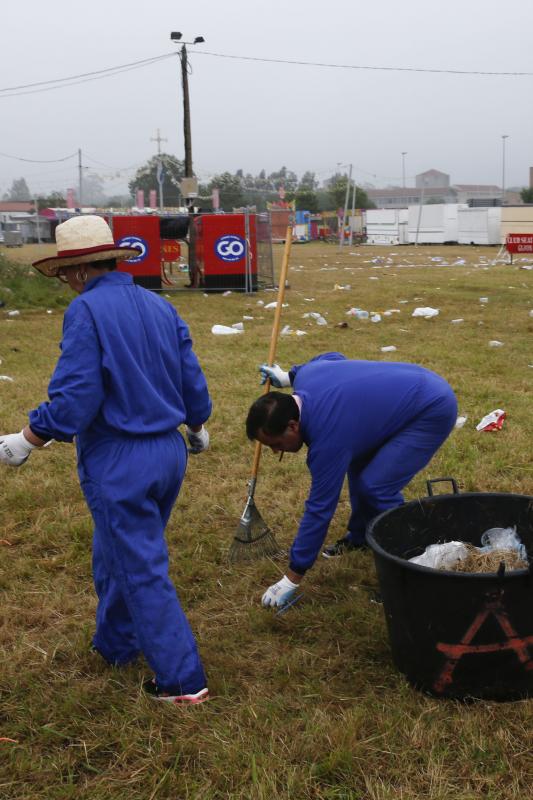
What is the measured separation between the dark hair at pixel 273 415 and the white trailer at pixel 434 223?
32436mm

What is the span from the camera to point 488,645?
250 centimetres

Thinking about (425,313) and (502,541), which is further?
(425,313)

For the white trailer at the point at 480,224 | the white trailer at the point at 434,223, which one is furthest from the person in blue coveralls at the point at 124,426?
the white trailer at the point at 434,223

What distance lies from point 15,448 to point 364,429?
1.32m

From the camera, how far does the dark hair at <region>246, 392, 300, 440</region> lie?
2951mm

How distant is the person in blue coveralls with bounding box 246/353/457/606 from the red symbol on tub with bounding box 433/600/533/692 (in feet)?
2.29

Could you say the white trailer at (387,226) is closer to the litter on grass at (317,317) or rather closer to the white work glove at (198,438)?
the litter on grass at (317,317)

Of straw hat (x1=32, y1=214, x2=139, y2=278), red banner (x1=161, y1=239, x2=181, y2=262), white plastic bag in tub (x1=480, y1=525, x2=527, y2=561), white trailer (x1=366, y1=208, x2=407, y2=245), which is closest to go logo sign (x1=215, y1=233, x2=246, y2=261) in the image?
red banner (x1=161, y1=239, x2=181, y2=262)

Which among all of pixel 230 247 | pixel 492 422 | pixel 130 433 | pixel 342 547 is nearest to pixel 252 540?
pixel 342 547

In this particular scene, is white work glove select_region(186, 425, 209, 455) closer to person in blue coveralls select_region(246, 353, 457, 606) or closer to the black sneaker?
person in blue coveralls select_region(246, 353, 457, 606)

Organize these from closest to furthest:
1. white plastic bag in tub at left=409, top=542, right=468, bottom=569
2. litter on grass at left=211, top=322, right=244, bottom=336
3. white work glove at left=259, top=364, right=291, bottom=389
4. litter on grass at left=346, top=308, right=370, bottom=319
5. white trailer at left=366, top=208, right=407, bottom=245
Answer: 1. white plastic bag in tub at left=409, top=542, right=468, bottom=569
2. white work glove at left=259, top=364, right=291, bottom=389
3. litter on grass at left=211, top=322, right=244, bottom=336
4. litter on grass at left=346, top=308, right=370, bottom=319
5. white trailer at left=366, top=208, right=407, bottom=245

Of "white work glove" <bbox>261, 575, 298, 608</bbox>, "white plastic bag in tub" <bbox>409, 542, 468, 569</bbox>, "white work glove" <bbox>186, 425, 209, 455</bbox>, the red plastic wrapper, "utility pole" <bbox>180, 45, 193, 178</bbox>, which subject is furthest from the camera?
"utility pole" <bbox>180, 45, 193, 178</bbox>

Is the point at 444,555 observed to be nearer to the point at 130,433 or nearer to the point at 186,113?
the point at 130,433

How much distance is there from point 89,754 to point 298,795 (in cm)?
67
